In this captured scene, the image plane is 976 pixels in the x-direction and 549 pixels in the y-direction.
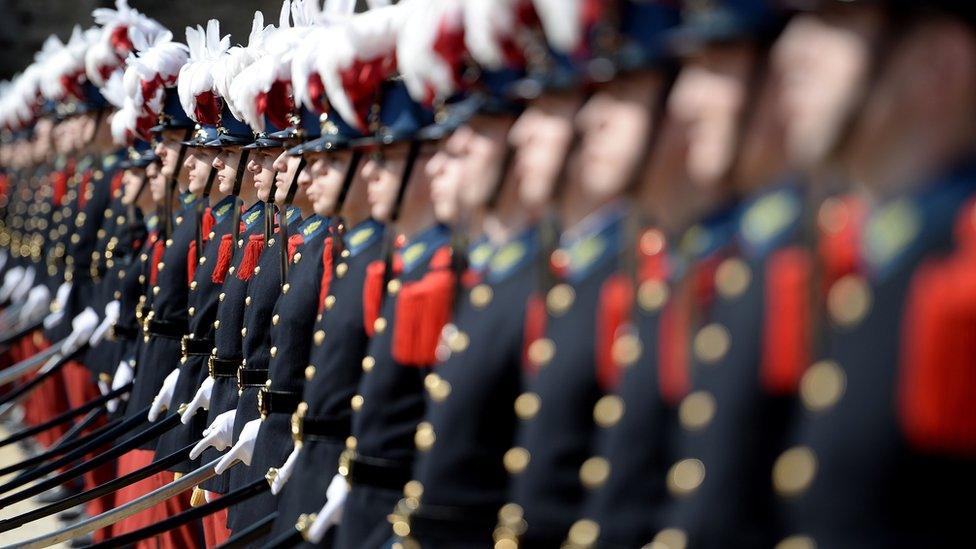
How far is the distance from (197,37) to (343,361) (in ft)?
8.16

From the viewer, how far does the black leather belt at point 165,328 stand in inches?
237

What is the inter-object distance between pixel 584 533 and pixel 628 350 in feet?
1.10

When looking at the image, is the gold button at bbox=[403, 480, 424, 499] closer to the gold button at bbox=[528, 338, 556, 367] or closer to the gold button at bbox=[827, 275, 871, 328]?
the gold button at bbox=[528, 338, 556, 367]

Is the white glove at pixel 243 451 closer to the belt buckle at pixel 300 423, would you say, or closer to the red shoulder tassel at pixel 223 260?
the belt buckle at pixel 300 423

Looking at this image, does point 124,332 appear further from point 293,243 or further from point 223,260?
point 293,243

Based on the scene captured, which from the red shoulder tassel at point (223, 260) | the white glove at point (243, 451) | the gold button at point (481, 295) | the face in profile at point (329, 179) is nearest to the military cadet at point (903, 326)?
the gold button at point (481, 295)

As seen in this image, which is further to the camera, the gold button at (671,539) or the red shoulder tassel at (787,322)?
the gold button at (671,539)

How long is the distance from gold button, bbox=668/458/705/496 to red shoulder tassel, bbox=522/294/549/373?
19.9 inches

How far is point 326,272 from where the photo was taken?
419 centimetres

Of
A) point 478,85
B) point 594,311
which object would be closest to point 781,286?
point 594,311

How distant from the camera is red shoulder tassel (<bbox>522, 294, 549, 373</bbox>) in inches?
104

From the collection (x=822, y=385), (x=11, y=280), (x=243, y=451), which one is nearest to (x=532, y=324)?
(x=822, y=385)

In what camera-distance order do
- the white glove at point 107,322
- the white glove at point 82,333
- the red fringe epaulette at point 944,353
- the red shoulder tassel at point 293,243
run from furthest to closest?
the white glove at point 82,333
the white glove at point 107,322
the red shoulder tassel at point 293,243
the red fringe epaulette at point 944,353

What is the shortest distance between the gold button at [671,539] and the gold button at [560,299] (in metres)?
0.51
